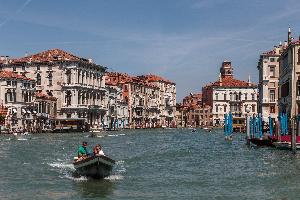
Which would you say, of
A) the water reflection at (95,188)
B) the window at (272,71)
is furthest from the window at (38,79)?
the water reflection at (95,188)

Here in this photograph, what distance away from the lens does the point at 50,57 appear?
85188 mm

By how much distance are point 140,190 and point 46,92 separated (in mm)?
68347

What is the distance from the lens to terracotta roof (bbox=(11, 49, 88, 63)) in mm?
84188

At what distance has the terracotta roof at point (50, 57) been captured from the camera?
8419cm

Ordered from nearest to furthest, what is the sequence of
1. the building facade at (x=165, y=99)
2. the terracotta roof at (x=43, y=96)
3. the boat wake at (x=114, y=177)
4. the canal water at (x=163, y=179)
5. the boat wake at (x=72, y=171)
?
1. the canal water at (x=163, y=179)
2. the boat wake at (x=114, y=177)
3. the boat wake at (x=72, y=171)
4. the terracotta roof at (x=43, y=96)
5. the building facade at (x=165, y=99)

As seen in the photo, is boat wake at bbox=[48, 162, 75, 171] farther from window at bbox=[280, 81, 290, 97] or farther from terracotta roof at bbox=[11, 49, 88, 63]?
terracotta roof at bbox=[11, 49, 88, 63]

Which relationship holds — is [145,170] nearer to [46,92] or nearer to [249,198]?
[249,198]

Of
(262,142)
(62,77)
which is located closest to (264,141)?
(262,142)

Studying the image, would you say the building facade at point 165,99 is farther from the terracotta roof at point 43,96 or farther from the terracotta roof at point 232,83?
the terracotta roof at point 43,96

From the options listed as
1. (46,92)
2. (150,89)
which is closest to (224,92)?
(150,89)

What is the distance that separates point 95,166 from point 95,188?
1.61 metres

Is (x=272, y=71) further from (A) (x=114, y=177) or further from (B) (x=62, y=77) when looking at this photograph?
(A) (x=114, y=177)

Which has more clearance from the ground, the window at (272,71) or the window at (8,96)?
the window at (272,71)

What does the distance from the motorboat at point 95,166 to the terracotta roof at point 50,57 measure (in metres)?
64.5
